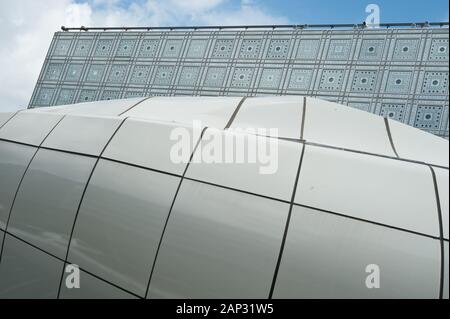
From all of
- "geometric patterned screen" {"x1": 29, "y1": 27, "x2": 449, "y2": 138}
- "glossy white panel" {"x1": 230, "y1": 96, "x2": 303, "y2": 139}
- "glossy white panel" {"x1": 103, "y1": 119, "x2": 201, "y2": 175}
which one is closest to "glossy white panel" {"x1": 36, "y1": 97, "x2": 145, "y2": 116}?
"glossy white panel" {"x1": 103, "y1": 119, "x2": 201, "y2": 175}

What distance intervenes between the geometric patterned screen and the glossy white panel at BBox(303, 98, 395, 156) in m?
15.4

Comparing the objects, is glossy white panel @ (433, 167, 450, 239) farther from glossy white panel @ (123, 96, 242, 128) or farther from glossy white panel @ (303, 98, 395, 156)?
glossy white panel @ (123, 96, 242, 128)

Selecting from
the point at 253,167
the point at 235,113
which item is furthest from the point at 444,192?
the point at 235,113

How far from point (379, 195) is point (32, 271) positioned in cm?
562

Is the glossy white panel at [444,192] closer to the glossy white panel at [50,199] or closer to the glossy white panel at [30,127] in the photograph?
the glossy white panel at [50,199]

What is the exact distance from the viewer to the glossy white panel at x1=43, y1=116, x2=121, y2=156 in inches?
226

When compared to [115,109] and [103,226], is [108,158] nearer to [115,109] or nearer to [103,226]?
[103,226]

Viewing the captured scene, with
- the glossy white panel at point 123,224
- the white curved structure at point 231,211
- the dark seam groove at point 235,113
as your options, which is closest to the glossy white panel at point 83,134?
the white curved structure at point 231,211

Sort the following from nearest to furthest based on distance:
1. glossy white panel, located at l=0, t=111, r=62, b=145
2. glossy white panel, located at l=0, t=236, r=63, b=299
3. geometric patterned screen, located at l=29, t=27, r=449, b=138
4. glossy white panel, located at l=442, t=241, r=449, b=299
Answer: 1. glossy white panel, located at l=442, t=241, r=449, b=299
2. glossy white panel, located at l=0, t=236, r=63, b=299
3. glossy white panel, located at l=0, t=111, r=62, b=145
4. geometric patterned screen, located at l=29, t=27, r=449, b=138

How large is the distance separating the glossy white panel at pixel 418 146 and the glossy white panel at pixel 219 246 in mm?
2337

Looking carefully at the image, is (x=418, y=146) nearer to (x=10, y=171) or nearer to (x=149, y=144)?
(x=149, y=144)

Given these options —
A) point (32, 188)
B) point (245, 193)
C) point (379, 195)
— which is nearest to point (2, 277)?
point (32, 188)

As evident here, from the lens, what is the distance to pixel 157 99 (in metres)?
7.30

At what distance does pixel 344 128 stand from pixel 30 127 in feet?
21.0
